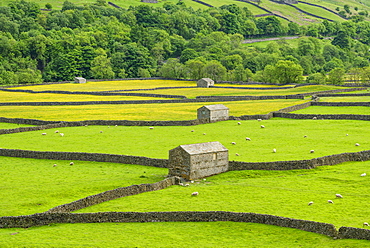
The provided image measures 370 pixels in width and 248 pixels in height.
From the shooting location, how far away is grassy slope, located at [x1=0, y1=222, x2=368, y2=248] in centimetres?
3077

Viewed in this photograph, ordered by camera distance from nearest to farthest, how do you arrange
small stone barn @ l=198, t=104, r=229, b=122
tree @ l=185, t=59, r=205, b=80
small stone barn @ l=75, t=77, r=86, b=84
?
1. small stone barn @ l=198, t=104, r=229, b=122
2. small stone barn @ l=75, t=77, r=86, b=84
3. tree @ l=185, t=59, r=205, b=80

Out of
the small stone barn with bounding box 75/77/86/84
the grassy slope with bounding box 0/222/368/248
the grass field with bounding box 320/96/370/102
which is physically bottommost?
the grassy slope with bounding box 0/222/368/248

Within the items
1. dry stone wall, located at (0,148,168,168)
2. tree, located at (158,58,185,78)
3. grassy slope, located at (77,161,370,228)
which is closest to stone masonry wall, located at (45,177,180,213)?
grassy slope, located at (77,161,370,228)

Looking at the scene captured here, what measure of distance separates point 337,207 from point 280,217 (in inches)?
197

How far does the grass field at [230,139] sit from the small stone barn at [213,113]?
1.74 metres

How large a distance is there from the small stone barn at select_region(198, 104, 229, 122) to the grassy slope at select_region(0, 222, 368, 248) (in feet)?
132

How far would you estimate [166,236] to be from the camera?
32.5 m

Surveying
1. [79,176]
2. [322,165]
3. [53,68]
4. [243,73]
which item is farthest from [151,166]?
[53,68]

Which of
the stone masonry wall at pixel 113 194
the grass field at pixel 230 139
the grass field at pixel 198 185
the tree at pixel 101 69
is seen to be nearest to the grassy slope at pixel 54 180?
the grass field at pixel 198 185

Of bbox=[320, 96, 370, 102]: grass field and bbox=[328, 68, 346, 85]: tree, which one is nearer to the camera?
bbox=[320, 96, 370, 102]: grass field

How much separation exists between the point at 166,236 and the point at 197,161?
13869 millimetres

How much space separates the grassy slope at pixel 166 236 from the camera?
3077cm

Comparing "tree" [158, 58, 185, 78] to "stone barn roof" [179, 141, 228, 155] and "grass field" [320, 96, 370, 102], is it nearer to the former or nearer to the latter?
"grass field" [320, 96, 370, 102]

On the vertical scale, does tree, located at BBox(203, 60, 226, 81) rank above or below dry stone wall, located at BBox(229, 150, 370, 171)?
above
